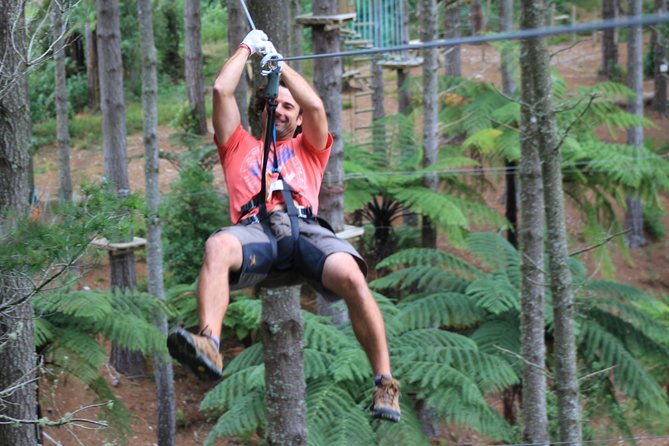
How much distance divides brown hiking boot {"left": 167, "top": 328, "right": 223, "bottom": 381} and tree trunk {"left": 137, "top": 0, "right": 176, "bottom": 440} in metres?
4.97

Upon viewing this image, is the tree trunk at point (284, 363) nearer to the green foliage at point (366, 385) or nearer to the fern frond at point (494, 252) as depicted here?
the green foliage at point (366, 385)

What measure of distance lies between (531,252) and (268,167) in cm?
289

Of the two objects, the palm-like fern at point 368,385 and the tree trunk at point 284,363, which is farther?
the palm-like fern at point 368,385

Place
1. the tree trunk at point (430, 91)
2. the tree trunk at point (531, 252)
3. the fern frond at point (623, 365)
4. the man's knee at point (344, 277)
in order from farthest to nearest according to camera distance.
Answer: the tree trunk at point (430, 91) < the fern frond at point (623, 365) < the tree trunk at point (531, 252) < the man's knee at point (344, 277)

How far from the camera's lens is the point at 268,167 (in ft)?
13.2

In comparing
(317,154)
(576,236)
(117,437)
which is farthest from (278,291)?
(576,236)

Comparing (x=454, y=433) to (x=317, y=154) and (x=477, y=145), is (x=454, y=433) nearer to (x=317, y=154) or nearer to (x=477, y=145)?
(x=477, y=145)

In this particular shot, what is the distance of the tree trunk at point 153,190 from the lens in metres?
8.44

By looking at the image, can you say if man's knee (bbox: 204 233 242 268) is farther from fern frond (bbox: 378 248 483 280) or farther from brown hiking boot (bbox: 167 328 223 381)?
fern frond (bbox: 378 248 483 280)

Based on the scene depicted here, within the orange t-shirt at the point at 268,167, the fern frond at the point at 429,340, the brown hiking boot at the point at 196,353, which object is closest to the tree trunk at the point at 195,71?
the fern frond at the point at 429,340

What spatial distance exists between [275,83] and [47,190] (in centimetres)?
1239

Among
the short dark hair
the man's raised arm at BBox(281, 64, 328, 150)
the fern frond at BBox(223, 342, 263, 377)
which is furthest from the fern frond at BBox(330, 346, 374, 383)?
the man's raised arm at BBox(281, 64, 328, 150)

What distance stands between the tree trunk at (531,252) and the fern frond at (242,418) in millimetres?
2048

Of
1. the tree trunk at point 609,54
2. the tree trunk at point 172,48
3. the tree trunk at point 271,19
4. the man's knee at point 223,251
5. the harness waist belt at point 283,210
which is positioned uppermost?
the tree trunk at point 172,48
